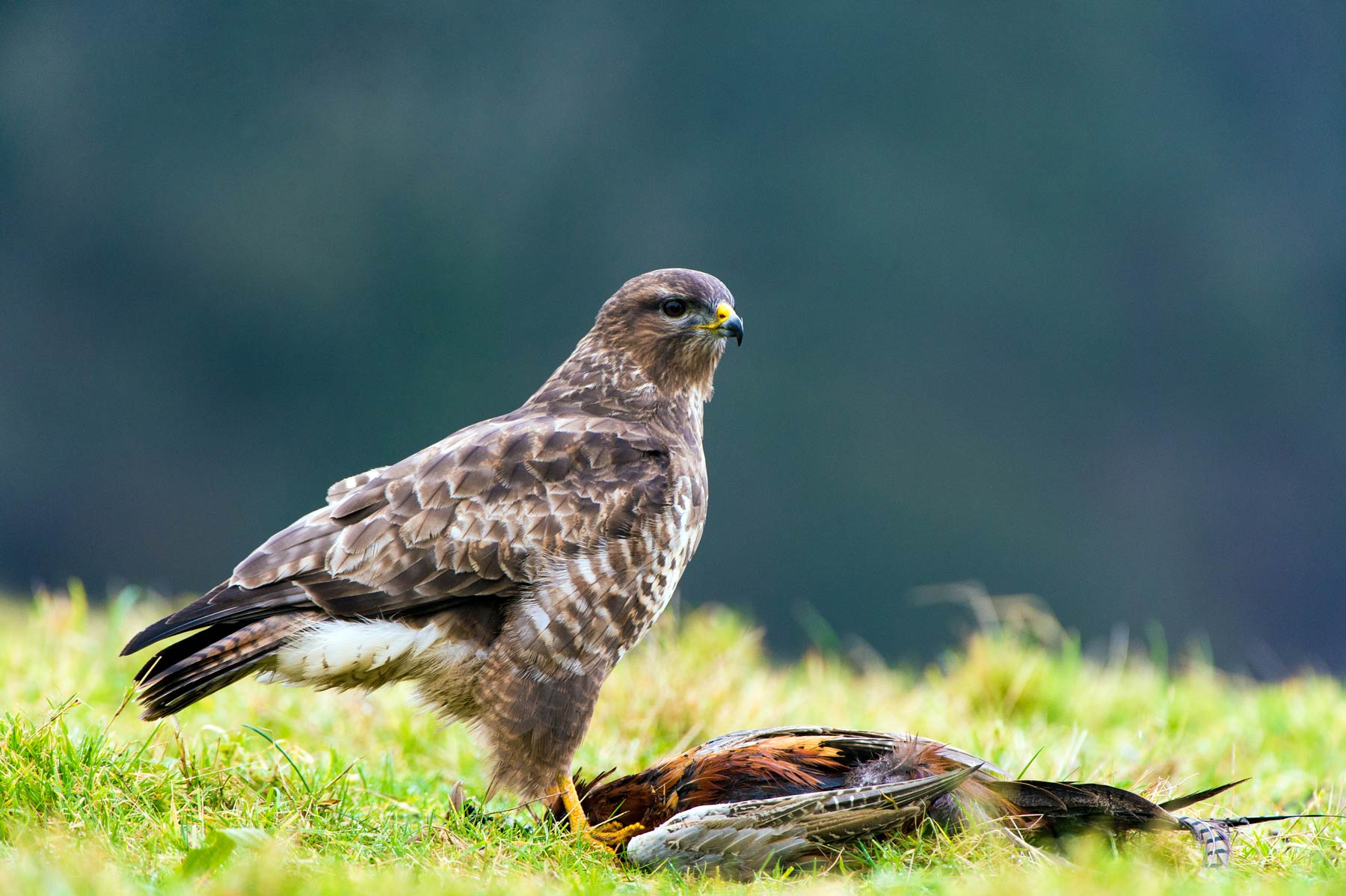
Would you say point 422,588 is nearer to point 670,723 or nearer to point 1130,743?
point 670,723

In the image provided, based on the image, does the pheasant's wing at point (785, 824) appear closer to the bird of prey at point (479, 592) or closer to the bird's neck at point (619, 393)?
the bird of prey at point (479, 592)

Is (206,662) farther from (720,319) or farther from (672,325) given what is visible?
(720,319)

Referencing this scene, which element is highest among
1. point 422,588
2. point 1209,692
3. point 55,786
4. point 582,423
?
point 582,423

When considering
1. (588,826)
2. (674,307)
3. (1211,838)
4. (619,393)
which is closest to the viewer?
(1211,838)

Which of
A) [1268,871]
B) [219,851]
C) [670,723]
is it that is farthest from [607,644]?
[1268,871]

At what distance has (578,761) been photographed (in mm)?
4449

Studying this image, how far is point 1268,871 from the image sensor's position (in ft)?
10.2

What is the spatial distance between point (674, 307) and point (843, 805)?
2.01 metres

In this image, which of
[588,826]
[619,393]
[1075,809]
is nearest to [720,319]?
[619,393]

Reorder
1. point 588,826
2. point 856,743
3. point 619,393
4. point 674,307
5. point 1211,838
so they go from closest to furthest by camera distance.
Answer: point 1211,838 → point 856,743 → point 588,826 → point 619,393 → point 674,307

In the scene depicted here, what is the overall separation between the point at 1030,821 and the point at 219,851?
6.09 feet

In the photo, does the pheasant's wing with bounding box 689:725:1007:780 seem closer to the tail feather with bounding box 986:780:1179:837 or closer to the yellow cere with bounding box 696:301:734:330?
the tail feather with bounding box 986:780:1179:837

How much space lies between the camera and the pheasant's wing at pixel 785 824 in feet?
Result: 10.1

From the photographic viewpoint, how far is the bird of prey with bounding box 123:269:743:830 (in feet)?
11.8
